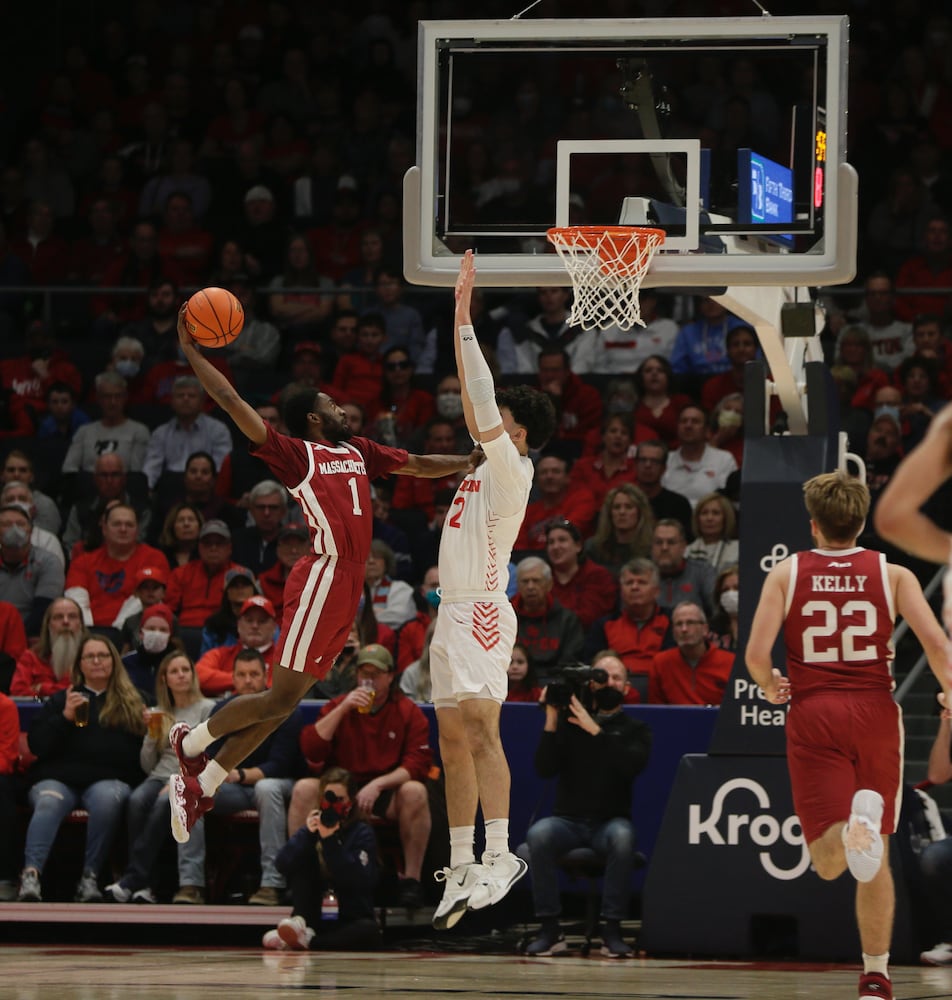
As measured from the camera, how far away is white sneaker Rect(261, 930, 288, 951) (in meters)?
10.2

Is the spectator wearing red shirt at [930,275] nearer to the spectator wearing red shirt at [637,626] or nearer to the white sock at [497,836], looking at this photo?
the spectator wearing red shirt at [637,626]

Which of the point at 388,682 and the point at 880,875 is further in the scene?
the point at 388,682

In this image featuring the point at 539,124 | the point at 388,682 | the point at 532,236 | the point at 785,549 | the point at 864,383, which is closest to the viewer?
the point at 532,236

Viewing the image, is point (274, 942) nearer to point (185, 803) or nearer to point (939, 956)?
point (185, 803)

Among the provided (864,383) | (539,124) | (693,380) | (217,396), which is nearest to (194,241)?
(539,124)

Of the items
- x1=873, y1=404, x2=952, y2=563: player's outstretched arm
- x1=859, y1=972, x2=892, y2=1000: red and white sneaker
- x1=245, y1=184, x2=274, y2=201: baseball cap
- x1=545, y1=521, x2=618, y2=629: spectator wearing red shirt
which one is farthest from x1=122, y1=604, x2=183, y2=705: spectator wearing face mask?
x1=873, y1=404, x2=952, y2=563: player's outstretched arm

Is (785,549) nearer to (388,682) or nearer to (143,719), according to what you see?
(388,682)

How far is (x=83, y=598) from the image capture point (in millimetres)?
13203

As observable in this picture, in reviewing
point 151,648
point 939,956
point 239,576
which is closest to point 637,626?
point 239,576

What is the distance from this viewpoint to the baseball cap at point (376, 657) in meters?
11.0

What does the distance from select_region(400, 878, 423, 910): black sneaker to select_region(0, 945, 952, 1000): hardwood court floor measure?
53 centimetres

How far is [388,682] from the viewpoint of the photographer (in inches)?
438

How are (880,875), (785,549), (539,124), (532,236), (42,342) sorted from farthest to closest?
(539,124) < (42,342) < (785,549) < (532,236) < (880,875)

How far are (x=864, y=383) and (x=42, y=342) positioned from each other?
7488 mm
